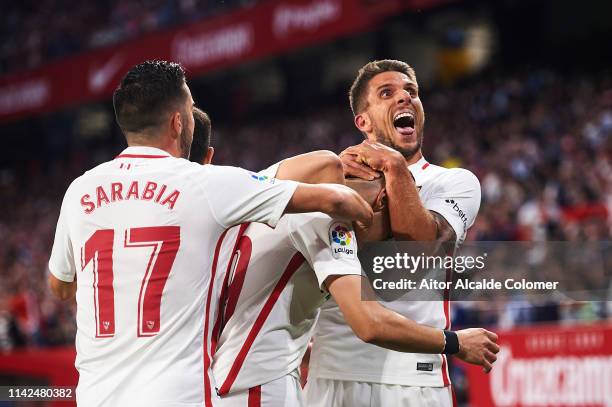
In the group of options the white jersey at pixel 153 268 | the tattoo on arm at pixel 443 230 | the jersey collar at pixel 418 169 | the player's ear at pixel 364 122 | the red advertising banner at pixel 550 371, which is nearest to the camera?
the white jersey at pixel 153 268

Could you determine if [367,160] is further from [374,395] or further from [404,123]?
[374,395]

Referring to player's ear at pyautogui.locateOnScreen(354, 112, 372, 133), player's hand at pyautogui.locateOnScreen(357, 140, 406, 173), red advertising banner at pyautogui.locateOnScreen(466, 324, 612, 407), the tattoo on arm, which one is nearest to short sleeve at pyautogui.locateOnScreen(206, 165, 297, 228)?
player's hand at pyautogui.locateOnScreen(357, 140, 406, 173)

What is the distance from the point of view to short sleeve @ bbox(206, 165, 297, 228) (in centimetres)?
280

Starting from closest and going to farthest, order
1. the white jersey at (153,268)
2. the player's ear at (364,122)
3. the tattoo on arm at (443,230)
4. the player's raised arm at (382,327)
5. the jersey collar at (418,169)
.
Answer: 1. the white jersey at (153,268)
2. the player's raised arm at (382,327)
3. the tattoo on arm at (443,230)
4. the jersey collar at (418,169)
5. the player's ear at (364,122)

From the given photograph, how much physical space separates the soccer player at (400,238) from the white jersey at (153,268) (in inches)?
22.2

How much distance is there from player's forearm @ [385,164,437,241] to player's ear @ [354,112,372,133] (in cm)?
72

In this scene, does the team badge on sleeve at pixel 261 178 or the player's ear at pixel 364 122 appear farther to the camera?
the player's ear at pixel 364 122

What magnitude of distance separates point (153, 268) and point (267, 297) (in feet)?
1.52

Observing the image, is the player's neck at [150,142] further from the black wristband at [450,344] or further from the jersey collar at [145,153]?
the black wristband at [450,344]

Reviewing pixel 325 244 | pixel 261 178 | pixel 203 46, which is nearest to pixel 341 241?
pixel 325 244

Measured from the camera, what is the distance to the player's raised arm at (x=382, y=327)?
113 inches

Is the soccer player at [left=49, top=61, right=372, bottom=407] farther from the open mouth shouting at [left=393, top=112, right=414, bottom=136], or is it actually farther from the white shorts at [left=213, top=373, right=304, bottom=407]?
the open mouth shouting at [left=393, top=112, right=414, bottom=136]

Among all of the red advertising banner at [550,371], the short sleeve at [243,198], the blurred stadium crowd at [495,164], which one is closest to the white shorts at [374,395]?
the short sleeve at [243,198]

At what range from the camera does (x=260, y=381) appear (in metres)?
3.04
